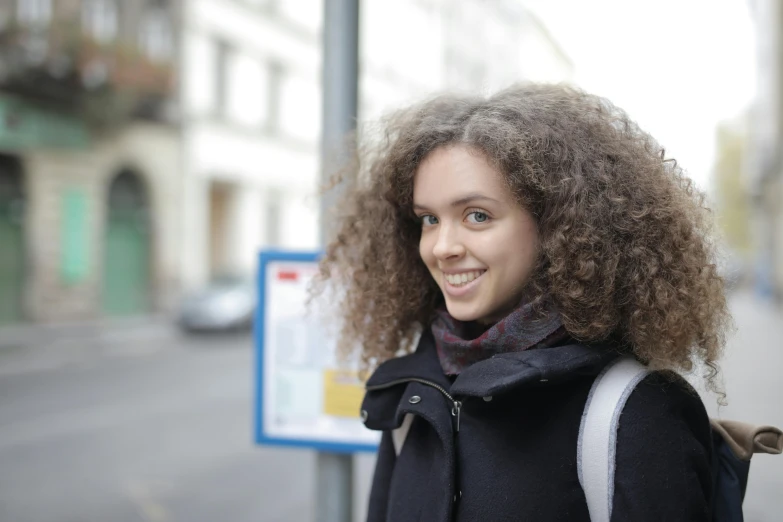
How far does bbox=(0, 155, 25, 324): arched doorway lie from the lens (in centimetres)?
1512

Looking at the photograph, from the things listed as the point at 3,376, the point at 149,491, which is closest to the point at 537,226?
the point at 149,491

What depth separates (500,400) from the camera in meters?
1.41

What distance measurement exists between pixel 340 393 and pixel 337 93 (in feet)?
3.13

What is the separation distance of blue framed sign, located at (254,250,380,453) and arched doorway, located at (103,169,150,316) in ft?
53.6

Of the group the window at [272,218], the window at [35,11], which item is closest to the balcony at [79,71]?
the window at [35,11]

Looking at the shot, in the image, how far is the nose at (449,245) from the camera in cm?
149

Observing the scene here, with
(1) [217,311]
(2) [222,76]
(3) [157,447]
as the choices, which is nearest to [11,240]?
(1) [217,311]

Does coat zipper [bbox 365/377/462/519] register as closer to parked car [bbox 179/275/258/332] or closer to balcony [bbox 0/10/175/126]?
parked car [bbox 179/275/258/332]

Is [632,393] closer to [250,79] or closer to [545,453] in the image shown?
[545,453]

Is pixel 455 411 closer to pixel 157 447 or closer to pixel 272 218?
pixel 157 447

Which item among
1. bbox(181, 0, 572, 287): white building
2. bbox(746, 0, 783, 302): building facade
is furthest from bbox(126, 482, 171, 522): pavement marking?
bbox(746, 0, 783, 302): building facade

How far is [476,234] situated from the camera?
4.82 feet

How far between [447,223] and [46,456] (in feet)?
19.3

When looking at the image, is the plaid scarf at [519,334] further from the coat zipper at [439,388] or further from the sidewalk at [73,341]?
the sidewalk at [73,341]
